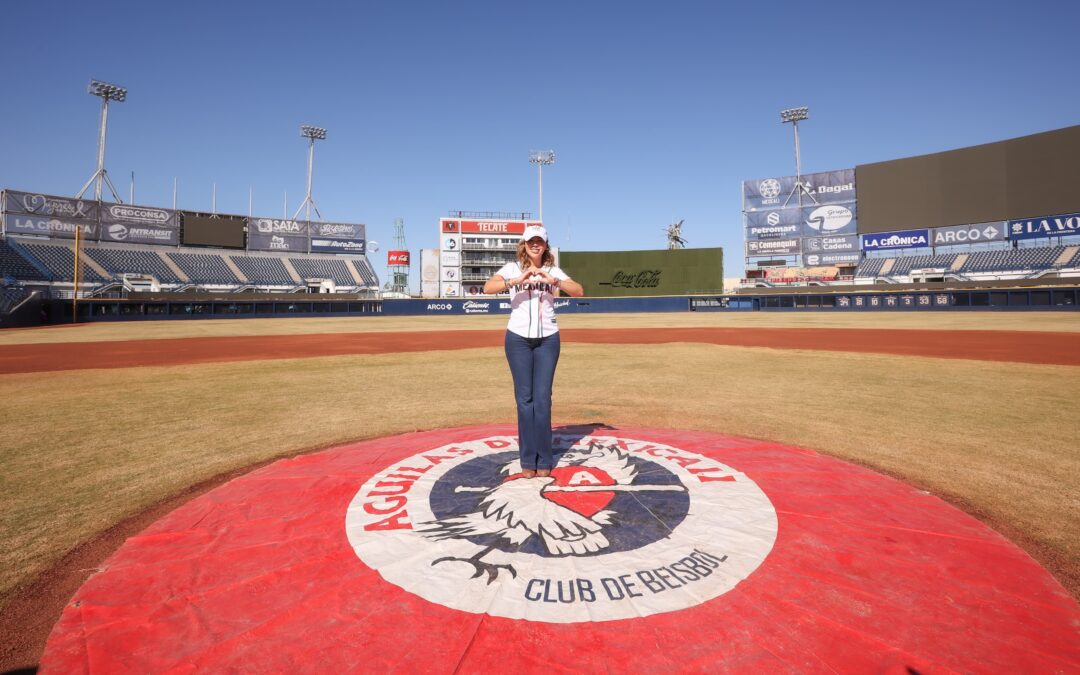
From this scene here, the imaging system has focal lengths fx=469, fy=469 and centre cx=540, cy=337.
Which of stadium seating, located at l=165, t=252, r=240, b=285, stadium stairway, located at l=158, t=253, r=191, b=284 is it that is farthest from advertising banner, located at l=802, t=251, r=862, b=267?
stadium stairway, located at l=158, t=253, r=191, b=284

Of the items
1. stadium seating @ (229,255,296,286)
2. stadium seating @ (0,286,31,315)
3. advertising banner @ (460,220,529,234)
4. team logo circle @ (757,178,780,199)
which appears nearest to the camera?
stadium seating @ (0,286,31,315)

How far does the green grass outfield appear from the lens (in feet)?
10.8

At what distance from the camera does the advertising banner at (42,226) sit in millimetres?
45438

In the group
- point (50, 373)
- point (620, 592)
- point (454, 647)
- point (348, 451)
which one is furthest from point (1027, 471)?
point (50, 373)

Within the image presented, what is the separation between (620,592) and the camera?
213cm

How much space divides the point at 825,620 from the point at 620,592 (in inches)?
33.2

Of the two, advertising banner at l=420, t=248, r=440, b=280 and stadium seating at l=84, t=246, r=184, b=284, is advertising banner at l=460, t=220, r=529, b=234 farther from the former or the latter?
stadium seating at l=84, t=246, r=184, b=284

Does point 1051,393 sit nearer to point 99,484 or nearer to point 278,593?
point 278,593

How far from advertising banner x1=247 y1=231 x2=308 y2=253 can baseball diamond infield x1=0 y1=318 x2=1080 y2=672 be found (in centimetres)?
6350

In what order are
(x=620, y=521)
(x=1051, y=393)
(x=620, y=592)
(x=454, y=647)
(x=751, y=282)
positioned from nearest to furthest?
(x=454, y=647) → (x=620, y=592) → (x=620, y=521) → (x=1051, y=393) → (x=751, y=282)

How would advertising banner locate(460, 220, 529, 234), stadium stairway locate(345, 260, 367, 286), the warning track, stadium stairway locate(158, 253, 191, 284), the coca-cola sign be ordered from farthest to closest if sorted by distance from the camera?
advertising banner locate(460, 220, 529, 234)
stadium stairway locate(345, 260, 367, 286)
stadium stairway locate(158, 253, 191, 284)
the coca-cola sign
the warning track

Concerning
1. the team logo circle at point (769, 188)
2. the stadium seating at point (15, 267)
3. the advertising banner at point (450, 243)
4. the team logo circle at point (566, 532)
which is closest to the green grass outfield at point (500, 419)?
the team logo circle at point (566, 532)

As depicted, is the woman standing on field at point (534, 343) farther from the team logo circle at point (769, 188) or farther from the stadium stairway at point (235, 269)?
the team logo circle at point (769, 188)

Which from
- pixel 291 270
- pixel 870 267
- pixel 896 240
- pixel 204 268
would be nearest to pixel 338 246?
pixel 291 270
